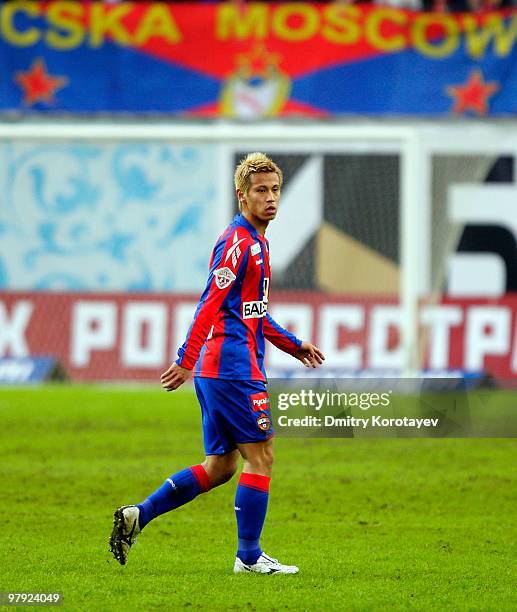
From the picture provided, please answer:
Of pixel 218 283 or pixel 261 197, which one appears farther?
pixel 261 197

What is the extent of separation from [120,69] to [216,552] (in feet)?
46.8

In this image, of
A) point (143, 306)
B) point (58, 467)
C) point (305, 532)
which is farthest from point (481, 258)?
point (305, 532)

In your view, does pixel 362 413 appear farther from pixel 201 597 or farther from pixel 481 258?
pixel 481 258

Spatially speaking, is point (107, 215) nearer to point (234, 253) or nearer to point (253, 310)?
point (253, 310)

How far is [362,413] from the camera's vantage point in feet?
21.9

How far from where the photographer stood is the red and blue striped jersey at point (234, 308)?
6121 millimetres

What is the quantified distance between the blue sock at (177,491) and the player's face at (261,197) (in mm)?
1243

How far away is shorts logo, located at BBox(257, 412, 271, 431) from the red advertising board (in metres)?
11.3

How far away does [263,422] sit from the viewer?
6207mm

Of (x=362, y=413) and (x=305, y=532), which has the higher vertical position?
(x=362, y=413)

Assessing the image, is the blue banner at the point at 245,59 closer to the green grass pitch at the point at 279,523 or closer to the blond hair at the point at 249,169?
the green grass pitch at the point at 279,523

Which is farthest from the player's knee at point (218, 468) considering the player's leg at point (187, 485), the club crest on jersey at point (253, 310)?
the club crest on jersey at point (253, 310)

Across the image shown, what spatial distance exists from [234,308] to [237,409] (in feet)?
1.55

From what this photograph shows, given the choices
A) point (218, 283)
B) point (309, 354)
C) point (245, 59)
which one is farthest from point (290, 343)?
point (245, 59)
